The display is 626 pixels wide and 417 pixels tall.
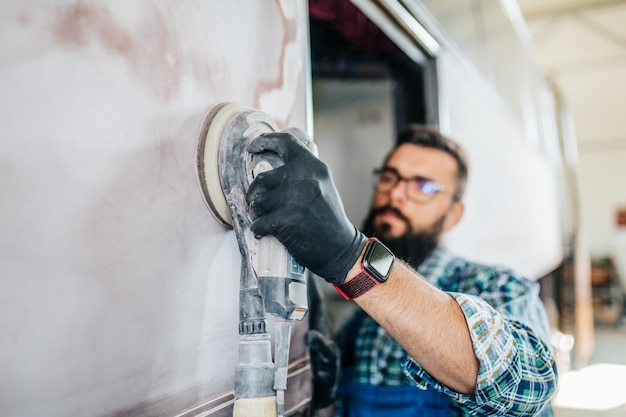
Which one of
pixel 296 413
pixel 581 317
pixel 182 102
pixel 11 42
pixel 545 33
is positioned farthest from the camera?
pixel 545 33

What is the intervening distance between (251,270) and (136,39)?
315 millimetres

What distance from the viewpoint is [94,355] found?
1.70 ft

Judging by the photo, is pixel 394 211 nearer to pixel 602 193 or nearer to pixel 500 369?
pixel 500 369

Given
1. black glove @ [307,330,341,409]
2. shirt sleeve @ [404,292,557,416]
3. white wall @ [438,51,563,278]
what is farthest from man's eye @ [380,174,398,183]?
shirt sleeve @ [404,292,557,416]

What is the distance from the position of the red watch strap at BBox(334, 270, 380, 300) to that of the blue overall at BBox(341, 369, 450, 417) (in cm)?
67

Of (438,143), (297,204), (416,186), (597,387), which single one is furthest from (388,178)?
(597,387)

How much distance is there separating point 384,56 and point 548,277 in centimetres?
404

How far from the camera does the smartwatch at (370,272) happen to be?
750 mm

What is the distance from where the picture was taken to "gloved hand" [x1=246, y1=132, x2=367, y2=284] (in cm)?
65

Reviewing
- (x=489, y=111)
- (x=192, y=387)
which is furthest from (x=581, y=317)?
(x=192, y=387)

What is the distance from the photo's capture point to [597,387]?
4.17m

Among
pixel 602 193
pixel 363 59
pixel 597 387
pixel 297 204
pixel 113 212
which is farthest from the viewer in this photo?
pixel 602 193

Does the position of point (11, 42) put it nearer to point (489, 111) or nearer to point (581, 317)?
point (489, 111)

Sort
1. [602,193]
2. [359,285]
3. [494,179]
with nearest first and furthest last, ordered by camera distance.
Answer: [359,285]
[494,179]
[602,193]
